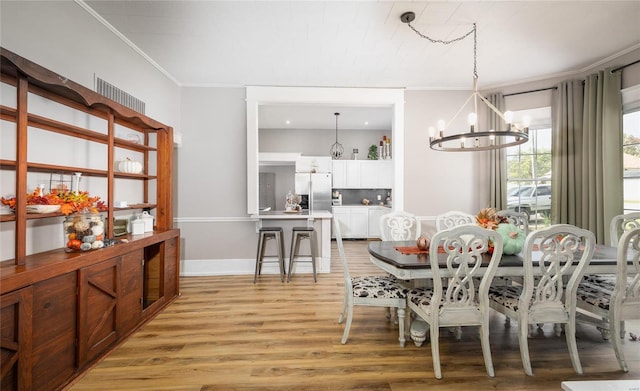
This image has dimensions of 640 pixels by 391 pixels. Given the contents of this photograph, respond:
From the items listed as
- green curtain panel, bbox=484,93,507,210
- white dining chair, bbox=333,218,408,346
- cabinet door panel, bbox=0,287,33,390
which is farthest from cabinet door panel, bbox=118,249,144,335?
green curtain panel, bbox=484,93,507,210

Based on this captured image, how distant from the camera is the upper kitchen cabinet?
755 centimetres

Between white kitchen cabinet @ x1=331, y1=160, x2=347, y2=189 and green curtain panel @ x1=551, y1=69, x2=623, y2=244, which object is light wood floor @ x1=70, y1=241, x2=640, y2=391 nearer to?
green curtain panel @ x1=551, y1=69, x2=623, y2=244

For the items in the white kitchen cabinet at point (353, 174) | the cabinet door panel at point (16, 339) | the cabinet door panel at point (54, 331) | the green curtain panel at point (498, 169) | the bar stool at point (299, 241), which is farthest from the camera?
the white kitchen cabinet at point (353, 174)

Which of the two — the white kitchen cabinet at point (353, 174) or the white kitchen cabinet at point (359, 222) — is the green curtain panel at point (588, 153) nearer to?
the white kitchen cabinet at point (359, 222)

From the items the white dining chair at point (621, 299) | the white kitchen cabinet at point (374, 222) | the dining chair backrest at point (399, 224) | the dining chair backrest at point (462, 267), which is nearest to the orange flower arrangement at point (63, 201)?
the dining chair backrest at point (462, 267)

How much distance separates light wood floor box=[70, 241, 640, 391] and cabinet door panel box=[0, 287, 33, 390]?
1.37 feet

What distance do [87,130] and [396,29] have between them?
2.87 meters

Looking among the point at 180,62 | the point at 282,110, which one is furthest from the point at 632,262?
the point at 282,110

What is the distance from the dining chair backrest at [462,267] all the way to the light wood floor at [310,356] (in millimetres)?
404

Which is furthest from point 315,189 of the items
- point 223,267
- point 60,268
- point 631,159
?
point 60,268

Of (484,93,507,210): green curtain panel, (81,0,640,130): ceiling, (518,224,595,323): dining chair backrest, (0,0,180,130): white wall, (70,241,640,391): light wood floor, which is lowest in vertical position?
(70,241,640,391): light wood floor

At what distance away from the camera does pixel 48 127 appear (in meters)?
2.12

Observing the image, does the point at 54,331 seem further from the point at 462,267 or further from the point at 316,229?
the point at 316,229

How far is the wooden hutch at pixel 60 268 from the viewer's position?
4.96 feet
